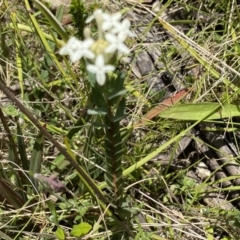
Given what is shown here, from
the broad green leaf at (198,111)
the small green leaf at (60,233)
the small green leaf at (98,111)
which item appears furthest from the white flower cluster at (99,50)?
the broad green leaf at (198,111)

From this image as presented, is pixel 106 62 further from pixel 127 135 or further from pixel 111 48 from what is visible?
pixel 127 135

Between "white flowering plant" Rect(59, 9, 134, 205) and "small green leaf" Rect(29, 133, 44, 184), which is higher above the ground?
"small green leaf" Rect(29, 133, 44, 184)

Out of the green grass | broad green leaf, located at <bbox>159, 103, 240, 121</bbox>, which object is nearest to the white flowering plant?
the green grass

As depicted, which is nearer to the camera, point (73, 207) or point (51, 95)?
point (73, 207)

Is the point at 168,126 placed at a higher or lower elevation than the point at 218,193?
higher

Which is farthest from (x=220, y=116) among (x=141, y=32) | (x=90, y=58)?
(x=90, y=58)

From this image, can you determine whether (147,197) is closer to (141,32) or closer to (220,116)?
(220,116)

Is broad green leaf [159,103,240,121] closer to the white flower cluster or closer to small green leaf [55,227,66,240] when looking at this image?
small green leaf [55,227,66,240]
